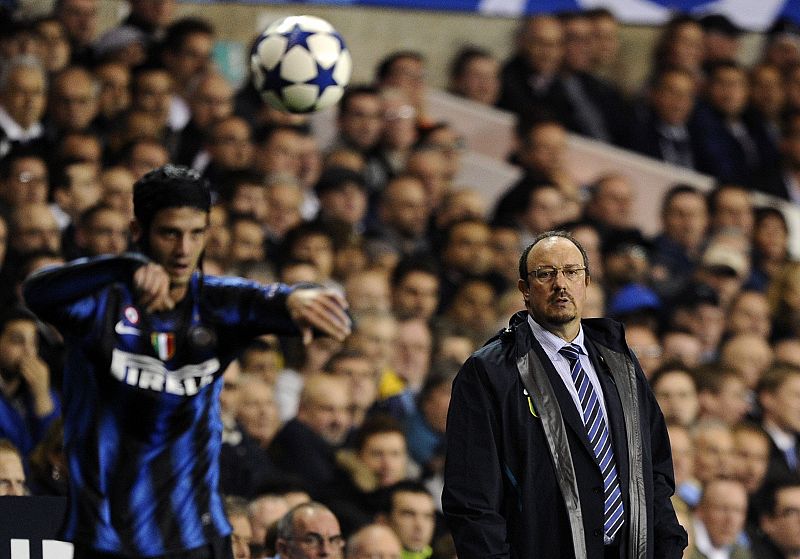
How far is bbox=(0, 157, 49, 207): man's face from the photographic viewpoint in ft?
27.8

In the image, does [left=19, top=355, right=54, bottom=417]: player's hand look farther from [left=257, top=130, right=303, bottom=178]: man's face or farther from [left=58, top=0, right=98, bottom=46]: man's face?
[left=58, top=0, right=98, bottom=46]: man's face

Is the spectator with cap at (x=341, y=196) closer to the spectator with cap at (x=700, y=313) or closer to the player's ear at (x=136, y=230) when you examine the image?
the spectator with cap at (x=700, y=313)

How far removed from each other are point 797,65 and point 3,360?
26.7ft

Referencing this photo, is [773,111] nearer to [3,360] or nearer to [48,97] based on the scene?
[48,97]

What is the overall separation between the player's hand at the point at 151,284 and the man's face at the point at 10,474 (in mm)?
2010

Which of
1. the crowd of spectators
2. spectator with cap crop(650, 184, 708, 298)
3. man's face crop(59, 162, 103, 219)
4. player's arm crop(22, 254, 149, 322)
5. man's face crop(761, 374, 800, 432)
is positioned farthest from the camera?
spectator with cap crop(650, 184, 708, 298)

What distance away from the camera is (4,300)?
25.5 feet

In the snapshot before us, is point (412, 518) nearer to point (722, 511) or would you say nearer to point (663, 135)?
point (722, 511)

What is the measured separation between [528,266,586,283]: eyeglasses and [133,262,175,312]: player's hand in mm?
1095

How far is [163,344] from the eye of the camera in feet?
15.1

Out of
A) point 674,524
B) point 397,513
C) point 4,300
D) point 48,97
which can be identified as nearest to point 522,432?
point 674,524

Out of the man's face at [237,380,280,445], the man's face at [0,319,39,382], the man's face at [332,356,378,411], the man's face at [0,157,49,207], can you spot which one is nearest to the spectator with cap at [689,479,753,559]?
the man's face at [332,356,378,411]

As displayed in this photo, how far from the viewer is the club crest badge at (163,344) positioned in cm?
A: 459

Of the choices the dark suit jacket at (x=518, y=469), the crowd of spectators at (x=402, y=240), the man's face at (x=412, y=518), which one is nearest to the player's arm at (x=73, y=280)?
the dark suit jacket at (x=518, y=469)
